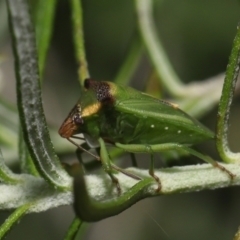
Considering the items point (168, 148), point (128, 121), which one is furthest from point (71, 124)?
point (168, 148)

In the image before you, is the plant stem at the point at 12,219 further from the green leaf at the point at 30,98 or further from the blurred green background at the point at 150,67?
the blurred green background at the point at 150,67

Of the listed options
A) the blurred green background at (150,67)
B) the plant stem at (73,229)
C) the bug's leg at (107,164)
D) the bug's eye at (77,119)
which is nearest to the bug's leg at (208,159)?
the bug's leg at (107,164)

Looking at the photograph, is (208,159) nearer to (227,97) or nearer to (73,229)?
(227,97)

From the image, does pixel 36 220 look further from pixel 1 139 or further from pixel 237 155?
pixel 237 155

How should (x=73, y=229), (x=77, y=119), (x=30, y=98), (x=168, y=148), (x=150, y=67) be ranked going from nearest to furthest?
(x=30, y=98) → (x=73, y=229) → (x=168, y=148) → (x=77, y=119) → (x=150, y=67)

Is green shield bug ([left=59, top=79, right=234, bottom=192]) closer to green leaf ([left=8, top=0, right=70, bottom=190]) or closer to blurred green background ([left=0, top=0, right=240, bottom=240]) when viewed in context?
green leaf ([left=8, top=0, right=70, bottom=190])

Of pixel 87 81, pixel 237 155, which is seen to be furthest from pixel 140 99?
pixel 237 155
